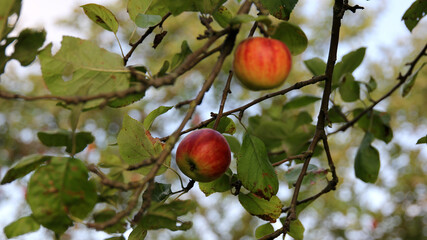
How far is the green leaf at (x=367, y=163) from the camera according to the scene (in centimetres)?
89

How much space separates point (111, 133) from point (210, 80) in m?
4.59

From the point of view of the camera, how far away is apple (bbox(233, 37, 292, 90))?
1.61 feet

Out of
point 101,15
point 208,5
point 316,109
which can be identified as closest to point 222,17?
point 208,5

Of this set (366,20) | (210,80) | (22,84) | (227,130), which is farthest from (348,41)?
(210,80)

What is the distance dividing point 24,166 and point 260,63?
287mm

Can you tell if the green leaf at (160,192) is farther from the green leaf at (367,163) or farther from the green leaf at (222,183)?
the green leaf at (367,163)

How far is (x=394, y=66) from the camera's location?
165 inches

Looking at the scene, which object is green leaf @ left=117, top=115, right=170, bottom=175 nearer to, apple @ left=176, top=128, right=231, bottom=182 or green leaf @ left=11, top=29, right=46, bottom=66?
apple @ left=176, top=128, right=231, bottom=182

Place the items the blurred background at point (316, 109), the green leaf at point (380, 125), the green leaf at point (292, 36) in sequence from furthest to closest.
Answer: the blurred background at point (316, 109) < the green leaf at point (380, 125) < the green leaf at point (292, 36)

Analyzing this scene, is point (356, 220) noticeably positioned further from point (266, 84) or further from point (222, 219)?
point (266, 84)

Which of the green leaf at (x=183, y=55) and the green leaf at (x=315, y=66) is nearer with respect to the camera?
the green leaf at (x=183, y=55)

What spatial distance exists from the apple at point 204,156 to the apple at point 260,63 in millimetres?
103

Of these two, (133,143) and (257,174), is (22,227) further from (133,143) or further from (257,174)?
(257,174)

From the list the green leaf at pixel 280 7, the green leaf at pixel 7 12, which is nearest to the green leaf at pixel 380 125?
the green leaf at pixel 280 7
